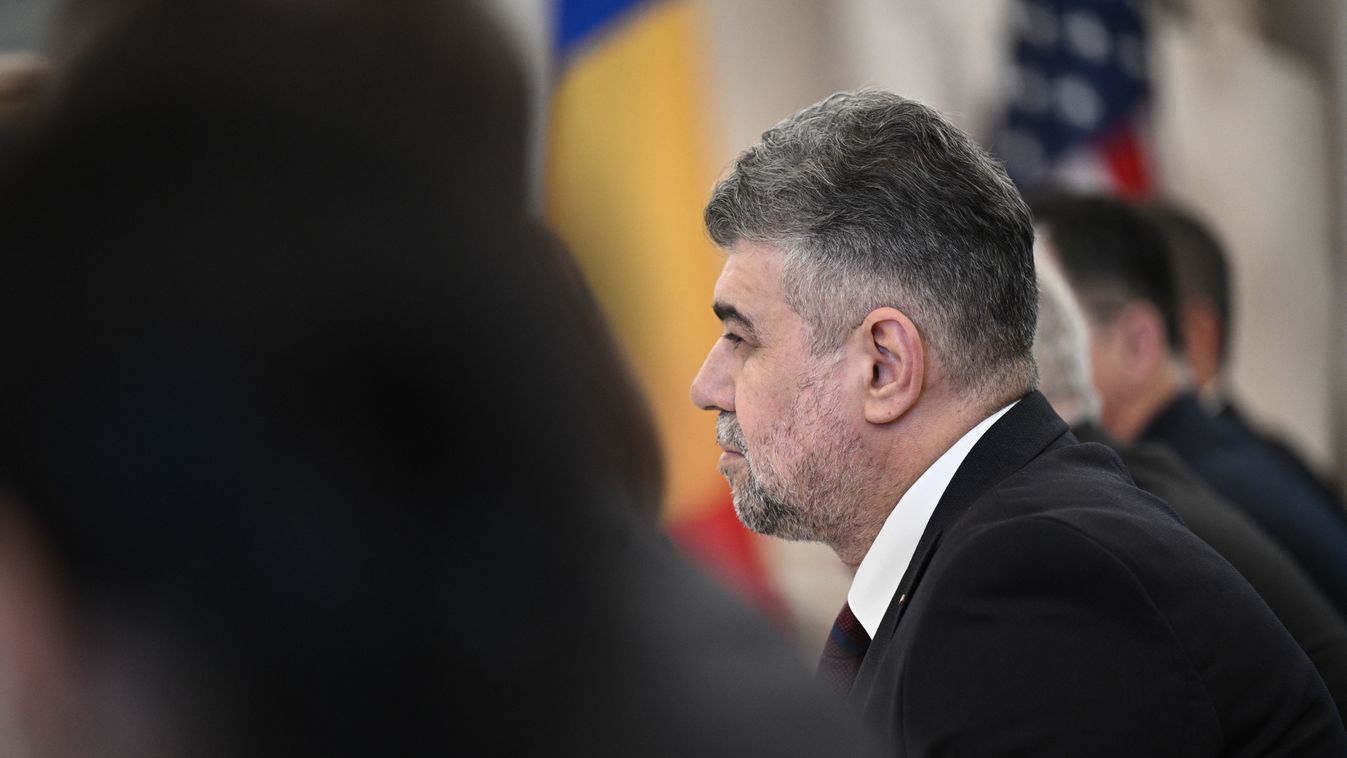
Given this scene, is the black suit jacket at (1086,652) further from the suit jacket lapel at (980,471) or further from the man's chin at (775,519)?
the man's chin at (775,519)

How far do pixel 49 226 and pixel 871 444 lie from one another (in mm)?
1252

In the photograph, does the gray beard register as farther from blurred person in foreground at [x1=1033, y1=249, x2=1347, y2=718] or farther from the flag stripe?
the flag stripe

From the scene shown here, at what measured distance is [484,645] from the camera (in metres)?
0.30

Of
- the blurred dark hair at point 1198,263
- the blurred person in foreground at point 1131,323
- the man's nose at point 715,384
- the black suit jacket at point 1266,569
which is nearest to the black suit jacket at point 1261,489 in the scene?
the blurred person in foreground at point 1131,323

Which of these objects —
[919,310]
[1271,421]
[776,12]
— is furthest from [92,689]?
[1271,421]

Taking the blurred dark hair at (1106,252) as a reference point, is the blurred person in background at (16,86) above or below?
above

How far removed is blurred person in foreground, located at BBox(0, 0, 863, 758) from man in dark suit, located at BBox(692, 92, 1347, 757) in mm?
947

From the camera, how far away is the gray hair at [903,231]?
144 centimetres

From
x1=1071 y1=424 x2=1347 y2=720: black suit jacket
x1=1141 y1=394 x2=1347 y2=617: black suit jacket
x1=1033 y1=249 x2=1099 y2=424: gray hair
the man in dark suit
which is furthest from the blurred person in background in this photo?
x1=1141 y1=394 x2=1347 y2=617: black suit jacket

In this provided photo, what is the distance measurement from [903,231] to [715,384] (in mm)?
251

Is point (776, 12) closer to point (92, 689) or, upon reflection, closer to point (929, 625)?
point (929, 625)

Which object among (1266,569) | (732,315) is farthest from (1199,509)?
(732,315)

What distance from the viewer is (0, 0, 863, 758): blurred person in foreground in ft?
0.89

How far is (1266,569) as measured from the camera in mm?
1886
